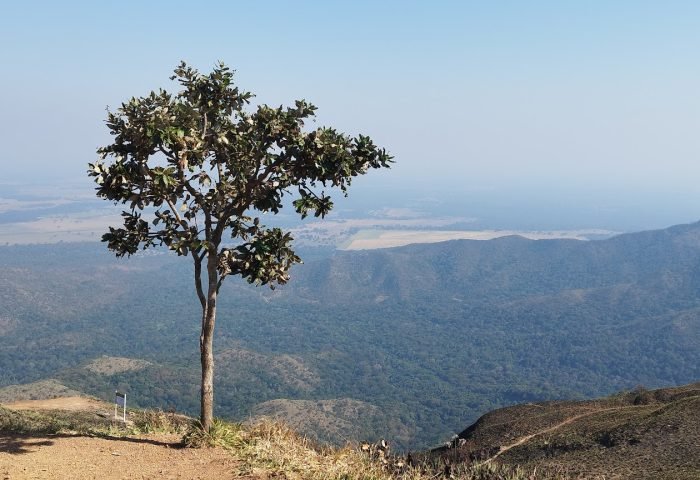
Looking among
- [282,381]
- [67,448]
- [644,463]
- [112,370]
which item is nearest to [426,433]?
[282,381]

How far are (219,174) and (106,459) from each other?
7.76 m

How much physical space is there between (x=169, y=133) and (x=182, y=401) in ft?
499

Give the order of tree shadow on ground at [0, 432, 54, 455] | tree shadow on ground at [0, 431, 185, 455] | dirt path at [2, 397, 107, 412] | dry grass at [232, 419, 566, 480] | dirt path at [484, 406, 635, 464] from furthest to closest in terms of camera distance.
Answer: dirt path at [2, 397, 107, 412], dirt path at [484, 406, 635, 464], tree shadow on ground at [0, 431, 185, 455], tree shadow on ground at [0, 432, 54, 455], dry grass at [232, 419, 566, 480]

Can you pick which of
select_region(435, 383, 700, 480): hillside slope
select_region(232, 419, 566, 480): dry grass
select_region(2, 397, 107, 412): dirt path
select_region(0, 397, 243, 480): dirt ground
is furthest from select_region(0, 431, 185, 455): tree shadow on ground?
select_region(2, 397, 107, 412): dirt path

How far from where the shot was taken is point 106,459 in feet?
44.5

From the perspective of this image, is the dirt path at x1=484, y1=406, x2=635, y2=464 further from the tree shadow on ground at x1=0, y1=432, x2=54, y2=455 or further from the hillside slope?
the tree shadow on ground at x1=0, y1=432, x2=54, y2=455

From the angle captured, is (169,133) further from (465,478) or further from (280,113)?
(465,478)

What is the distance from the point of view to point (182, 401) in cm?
15225

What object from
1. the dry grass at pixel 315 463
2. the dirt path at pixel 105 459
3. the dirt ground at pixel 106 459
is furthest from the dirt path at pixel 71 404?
the dry grass at pixel 315 463

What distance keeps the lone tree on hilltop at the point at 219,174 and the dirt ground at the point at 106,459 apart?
4.51 ft

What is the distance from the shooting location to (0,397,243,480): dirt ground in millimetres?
12648

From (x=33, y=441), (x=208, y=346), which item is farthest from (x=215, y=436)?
(x=33, y=441)

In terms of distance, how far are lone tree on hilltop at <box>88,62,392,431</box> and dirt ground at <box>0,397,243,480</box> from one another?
4.51 ft

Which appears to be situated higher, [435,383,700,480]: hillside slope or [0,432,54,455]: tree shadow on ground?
[0,432,54,455]: tree shadow on ground
